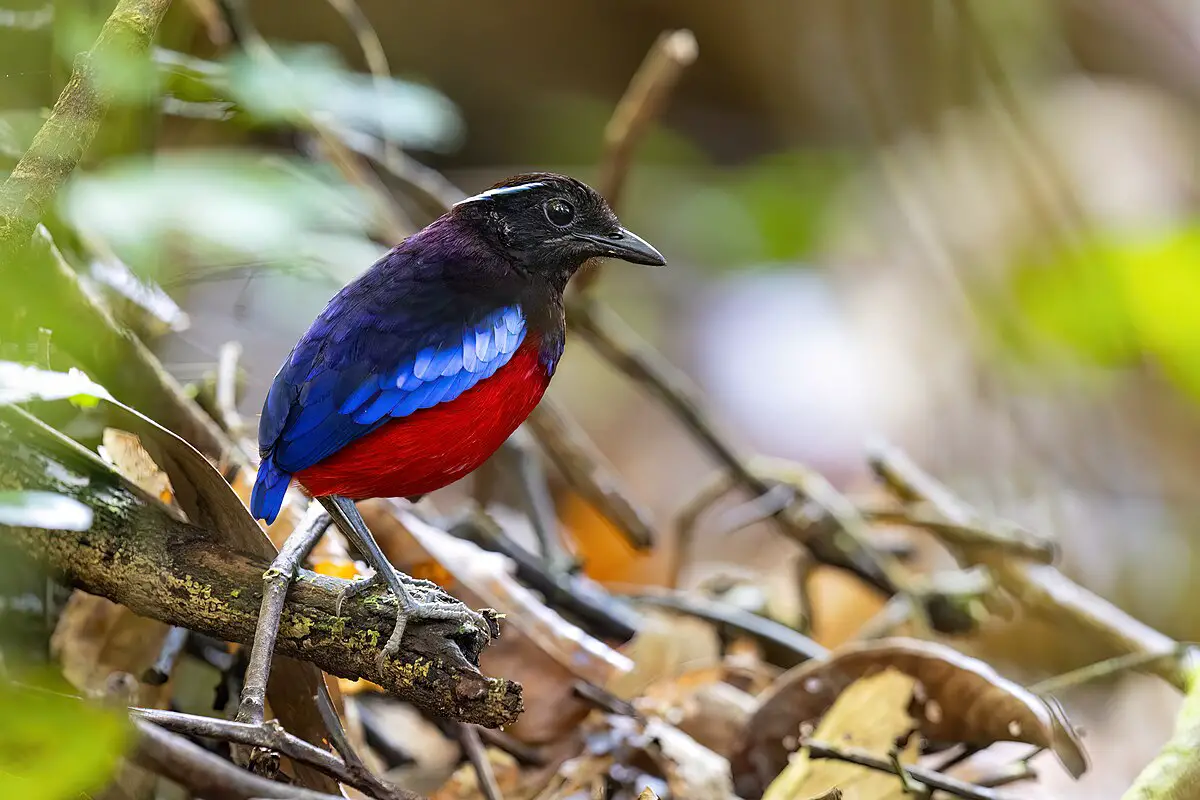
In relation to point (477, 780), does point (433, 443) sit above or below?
above

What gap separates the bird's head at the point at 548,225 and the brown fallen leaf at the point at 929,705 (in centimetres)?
86

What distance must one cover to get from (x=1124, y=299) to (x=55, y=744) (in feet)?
13.5

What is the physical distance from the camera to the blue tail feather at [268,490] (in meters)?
1.52

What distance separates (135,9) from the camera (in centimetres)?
145

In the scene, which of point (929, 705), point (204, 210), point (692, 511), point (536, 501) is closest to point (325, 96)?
point (204, 210)

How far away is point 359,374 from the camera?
1513 millimetres

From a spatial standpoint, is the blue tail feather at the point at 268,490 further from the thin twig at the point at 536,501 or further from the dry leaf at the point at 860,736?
the thin twig at the point at 536,501

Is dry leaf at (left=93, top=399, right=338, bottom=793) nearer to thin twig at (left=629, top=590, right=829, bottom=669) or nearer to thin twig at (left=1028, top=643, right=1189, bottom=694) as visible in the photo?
thin twig at (left=629, top=590, right=829, bottom=669)

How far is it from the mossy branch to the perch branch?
0.93ft

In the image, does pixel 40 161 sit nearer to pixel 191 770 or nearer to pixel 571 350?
pixel 191 770

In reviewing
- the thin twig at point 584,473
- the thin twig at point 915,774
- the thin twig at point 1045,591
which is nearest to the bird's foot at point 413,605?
the thin twig at point 915,774

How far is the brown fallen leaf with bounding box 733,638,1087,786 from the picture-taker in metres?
1.97

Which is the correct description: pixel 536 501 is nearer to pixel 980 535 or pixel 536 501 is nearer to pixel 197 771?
pixel 980 535

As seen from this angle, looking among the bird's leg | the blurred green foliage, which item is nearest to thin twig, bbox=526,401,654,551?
the bird's leg
